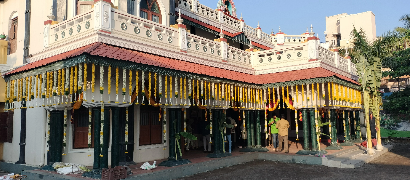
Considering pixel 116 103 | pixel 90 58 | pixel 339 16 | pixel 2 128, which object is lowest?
pixel 2 128

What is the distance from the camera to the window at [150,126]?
500 inches

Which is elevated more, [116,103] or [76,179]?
[116,103]

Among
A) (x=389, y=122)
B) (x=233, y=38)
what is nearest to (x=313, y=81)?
(x=233, y=38)

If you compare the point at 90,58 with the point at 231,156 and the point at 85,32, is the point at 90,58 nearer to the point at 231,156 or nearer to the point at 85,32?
the point at 85,32

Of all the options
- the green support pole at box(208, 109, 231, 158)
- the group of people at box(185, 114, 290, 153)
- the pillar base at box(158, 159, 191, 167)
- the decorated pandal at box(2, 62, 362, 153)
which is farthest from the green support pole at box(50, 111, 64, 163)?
the group of people at box(185, 114, 290, 153)

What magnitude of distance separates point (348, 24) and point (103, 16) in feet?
168

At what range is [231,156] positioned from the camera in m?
13.7

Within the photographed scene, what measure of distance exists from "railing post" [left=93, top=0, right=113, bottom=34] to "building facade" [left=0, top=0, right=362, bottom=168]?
0.10ft

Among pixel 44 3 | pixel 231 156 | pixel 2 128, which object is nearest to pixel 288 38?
pixel 231 156

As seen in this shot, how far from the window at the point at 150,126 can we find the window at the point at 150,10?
3846 mm

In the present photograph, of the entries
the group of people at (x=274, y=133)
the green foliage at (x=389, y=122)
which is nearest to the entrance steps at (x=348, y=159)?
the group of people at (x=274, y=133)

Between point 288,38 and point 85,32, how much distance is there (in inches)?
699

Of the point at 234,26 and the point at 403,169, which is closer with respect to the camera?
the point at 403,169

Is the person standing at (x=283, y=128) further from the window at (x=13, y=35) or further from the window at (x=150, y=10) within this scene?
the window at (x=13, y=35)
